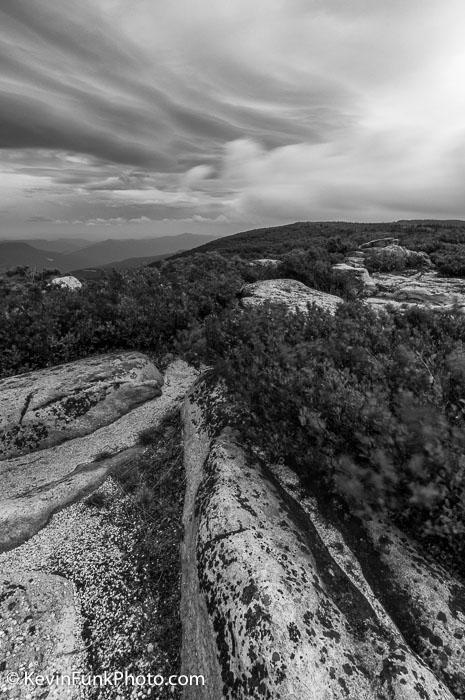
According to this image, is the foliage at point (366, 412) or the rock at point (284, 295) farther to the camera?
the rock at point (284, 295)

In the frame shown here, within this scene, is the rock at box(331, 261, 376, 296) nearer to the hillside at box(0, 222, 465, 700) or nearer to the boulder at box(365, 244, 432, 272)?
the hillside at box(0, 222, 465, 700)

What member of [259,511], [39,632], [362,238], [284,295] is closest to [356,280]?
[284,295]

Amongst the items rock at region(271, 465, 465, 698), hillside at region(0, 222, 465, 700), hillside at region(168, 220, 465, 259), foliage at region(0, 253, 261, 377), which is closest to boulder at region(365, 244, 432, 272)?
hillside at region(168, 220, 465, 259)

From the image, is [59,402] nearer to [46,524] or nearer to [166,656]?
[46,524]

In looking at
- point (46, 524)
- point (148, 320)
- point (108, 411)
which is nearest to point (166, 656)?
point (46, 524)

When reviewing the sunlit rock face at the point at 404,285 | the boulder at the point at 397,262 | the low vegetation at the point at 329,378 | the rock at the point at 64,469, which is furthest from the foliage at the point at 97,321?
the boulder at the point at 397,262

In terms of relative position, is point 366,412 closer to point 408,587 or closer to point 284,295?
point 408,587

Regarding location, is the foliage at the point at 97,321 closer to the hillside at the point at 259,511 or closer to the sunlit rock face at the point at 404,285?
the hillside at the point at 259,511
